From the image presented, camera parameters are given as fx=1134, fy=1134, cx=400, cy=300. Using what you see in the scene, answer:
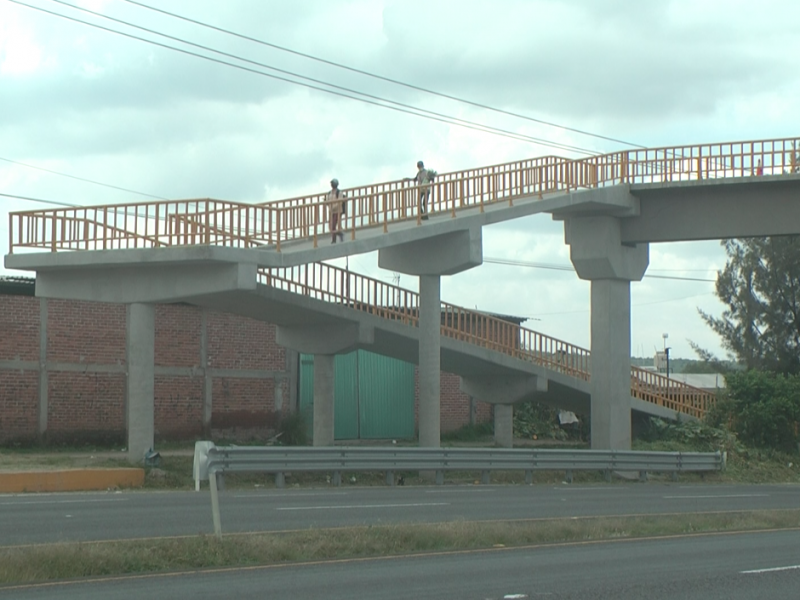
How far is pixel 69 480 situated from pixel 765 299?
41908mm

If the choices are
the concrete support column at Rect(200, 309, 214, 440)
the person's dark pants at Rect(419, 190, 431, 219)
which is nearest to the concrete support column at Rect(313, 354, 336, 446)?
the concrete support column at Rect(200, 309, 214, 440)

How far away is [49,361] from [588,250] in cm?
1658

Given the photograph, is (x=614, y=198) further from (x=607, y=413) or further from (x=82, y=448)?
(x=82, y=448)

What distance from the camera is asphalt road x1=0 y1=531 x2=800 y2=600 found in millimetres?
10086

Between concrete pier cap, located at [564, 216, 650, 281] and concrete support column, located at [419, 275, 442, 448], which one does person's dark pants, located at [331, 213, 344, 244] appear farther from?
concrete pier cap, located at [564, 216, 650, 281]

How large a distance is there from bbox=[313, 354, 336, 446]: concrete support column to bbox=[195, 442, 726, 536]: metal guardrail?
7746 millimetres

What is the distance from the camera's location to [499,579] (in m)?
11.2

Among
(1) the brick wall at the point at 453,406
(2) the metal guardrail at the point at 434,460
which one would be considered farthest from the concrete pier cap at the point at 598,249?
(1) the brick wall at the point at 453,406

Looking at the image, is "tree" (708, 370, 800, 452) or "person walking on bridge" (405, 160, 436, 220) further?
"tree" (708, 370, 800, 452)

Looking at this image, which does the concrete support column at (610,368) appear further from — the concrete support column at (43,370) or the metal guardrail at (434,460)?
the concrete support column at (43,370)

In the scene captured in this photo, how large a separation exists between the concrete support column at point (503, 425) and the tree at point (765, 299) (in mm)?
20770

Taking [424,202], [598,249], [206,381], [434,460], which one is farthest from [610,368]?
[206,381]

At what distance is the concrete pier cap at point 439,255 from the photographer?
30422mm

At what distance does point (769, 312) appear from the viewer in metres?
56.1
